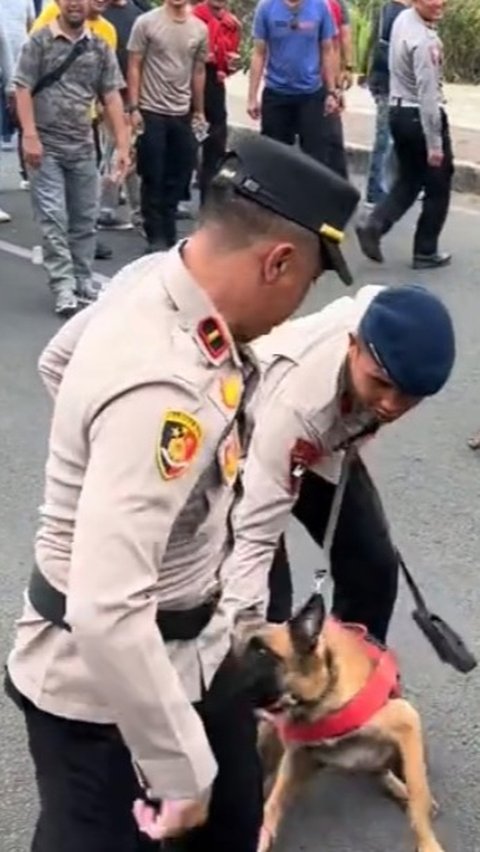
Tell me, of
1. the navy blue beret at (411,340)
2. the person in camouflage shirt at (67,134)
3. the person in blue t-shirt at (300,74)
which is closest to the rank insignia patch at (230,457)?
the navy blue beret at (411,340)

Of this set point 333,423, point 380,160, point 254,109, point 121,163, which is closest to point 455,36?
point 380,160

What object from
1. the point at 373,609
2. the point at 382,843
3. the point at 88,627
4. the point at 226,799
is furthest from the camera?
the point at 373,609

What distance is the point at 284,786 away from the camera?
143 inches

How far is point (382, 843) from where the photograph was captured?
367cm

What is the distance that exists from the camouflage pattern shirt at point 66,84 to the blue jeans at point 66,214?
0.30 ft

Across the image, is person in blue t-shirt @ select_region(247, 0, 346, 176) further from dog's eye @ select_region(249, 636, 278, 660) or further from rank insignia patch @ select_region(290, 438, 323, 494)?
dog's eye @ select_region(249, 636, 278, 660)

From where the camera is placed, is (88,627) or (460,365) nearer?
(88,627)

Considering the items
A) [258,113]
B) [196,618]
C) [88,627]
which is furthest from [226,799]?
[258,113]

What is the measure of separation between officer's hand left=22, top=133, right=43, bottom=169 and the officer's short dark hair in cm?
560

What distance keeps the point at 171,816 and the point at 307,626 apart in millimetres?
1004

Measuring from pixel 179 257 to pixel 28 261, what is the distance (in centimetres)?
734

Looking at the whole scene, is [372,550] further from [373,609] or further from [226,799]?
[226,799]

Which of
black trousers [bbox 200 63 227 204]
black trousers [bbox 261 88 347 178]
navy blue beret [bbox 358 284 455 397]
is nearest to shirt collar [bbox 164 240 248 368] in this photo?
navy blue beret [bbox 358 284 455 397]

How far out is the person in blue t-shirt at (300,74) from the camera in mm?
9211
